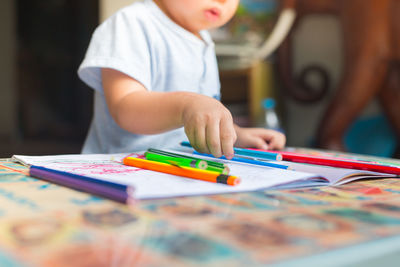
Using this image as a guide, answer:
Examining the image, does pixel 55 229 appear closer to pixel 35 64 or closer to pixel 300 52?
pixel 35 64

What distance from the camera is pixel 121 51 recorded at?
23.2 inches

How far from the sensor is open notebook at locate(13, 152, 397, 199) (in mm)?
281

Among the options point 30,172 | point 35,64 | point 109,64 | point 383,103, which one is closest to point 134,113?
point 109,64

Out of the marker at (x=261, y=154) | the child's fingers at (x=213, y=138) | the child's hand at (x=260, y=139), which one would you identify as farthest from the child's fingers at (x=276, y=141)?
the child's fingers at (x=213, y=138)

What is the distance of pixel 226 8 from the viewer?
0.63 m

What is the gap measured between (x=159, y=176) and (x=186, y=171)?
0.07ft

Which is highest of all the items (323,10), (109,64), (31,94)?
(323,10)

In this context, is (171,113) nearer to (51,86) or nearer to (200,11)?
(200,11)

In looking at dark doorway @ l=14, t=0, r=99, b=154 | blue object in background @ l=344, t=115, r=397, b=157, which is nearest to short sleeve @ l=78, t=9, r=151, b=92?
dark doorway @ l=14, t=0, r=99, b=154

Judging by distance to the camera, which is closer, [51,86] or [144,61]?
[144,61]

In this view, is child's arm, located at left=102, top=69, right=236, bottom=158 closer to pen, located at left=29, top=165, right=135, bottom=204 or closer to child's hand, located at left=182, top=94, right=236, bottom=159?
child's hand, located at left=182, top=94, right=236, bottom=159

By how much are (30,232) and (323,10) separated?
55.5 inches

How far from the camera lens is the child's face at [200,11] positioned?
615 mm

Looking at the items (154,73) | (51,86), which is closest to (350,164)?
(154,73)
